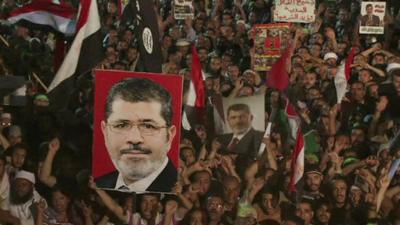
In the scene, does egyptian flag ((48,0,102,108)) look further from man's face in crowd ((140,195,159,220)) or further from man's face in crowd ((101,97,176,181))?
man's face in crowd ((140,195,159,220))

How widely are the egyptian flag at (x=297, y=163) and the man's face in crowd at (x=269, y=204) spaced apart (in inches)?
7.7

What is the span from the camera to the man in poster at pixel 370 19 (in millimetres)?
13383

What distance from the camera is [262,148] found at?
9.99 metres

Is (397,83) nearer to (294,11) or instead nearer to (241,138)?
(294,11)

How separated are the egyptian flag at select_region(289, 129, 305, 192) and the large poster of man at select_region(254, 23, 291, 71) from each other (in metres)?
2.39

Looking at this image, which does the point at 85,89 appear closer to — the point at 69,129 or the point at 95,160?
the point at 69,129

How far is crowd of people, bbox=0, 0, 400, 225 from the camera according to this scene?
9250 millimetres

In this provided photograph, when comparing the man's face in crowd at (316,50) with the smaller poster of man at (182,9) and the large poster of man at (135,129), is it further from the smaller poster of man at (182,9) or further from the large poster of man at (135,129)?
the large poster of man at (135,129)

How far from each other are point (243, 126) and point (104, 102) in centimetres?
167

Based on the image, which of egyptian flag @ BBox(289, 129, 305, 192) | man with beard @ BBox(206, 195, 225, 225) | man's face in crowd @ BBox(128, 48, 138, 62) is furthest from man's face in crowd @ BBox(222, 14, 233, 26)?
man with beard @ BBox(206, 195, 225, 225)

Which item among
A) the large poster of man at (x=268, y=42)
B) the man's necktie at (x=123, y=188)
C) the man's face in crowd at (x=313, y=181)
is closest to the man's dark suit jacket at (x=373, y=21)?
the large poster of man at (x=268, y=42)

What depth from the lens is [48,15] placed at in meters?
10.7

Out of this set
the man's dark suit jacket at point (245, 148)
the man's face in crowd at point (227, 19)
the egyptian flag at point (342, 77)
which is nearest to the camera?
the man's dark suit jacket at point (245, 148)

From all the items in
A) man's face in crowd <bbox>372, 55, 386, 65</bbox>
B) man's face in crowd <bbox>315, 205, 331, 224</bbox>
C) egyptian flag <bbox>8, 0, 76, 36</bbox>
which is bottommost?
man's face in crowd <bbox>315, 205, 331, 224</bbox>
